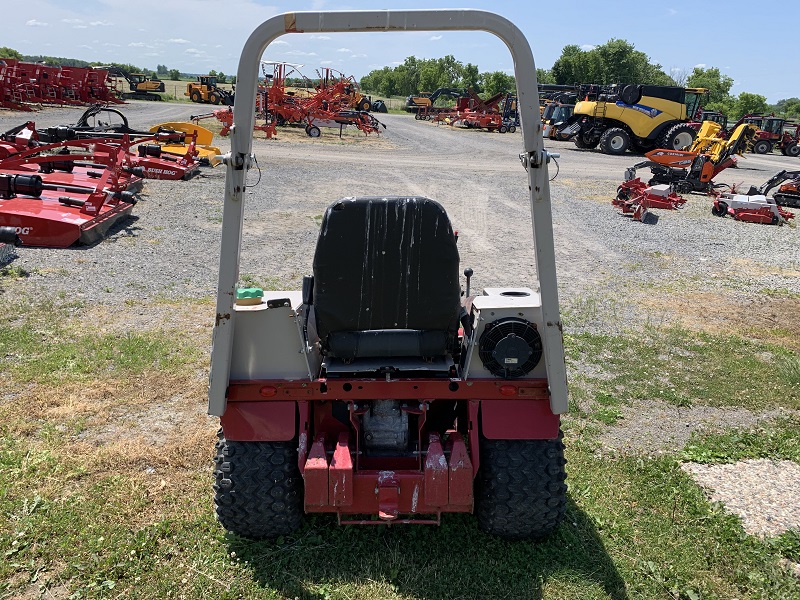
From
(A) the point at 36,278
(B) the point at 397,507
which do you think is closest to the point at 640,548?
(B) the point at 397,507

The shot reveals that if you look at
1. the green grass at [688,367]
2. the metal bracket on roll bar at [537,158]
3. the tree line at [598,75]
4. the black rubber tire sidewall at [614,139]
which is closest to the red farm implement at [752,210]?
the green grass at [688,367]

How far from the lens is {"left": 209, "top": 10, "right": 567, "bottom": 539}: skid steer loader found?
114 inches

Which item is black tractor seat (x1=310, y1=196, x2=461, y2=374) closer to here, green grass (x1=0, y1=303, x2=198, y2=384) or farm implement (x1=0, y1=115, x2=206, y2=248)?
green grass (x1=0, y1=303, x2=198, y2=384)

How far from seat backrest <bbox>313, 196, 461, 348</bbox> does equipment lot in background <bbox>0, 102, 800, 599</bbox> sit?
58 cm

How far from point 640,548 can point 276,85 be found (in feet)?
82.1

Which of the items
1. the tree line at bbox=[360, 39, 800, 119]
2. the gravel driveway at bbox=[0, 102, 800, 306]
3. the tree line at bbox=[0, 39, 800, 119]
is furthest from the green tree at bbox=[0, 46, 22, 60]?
the gravel driveway at bbox=[0, 102, 800, 306]

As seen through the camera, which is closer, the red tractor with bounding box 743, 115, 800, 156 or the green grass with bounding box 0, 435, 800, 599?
the green grass with bounding box 0, 435, 800, 599

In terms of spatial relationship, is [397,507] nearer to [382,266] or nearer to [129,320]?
[382,266]

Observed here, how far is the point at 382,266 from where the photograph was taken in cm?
295

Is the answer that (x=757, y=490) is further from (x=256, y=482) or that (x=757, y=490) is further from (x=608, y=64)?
(x=608, y=64)

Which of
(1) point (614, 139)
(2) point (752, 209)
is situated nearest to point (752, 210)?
(2) point (752, 209)

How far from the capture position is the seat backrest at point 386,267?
2.86 m

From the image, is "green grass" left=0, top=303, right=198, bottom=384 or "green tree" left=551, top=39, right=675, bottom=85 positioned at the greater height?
"green tree" left=551, top=39, right=675, bottom=85

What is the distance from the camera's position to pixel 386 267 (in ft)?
9.68
